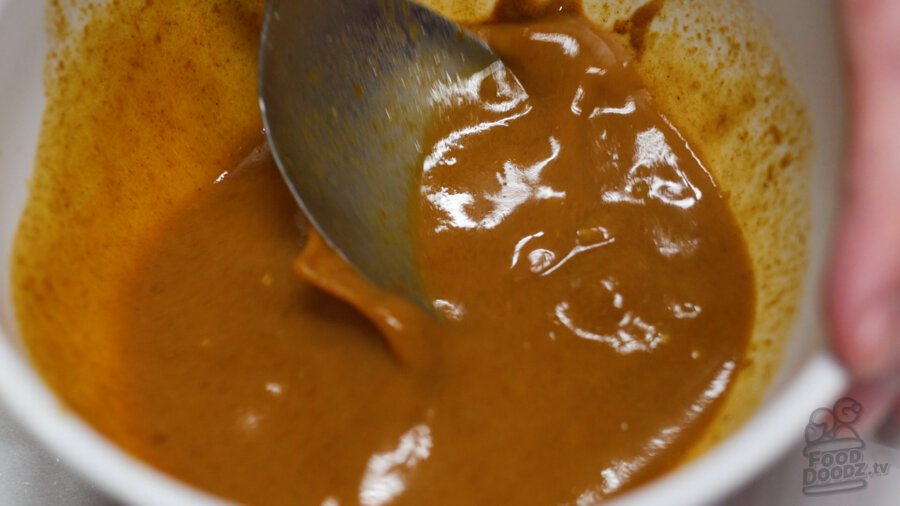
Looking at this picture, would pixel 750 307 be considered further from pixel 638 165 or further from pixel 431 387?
pixel 431 387

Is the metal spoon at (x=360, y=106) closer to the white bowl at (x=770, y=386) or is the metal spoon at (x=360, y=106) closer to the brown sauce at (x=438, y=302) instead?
the brown sauce at (x=438, y=302)

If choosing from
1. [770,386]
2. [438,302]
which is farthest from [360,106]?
[770,386]

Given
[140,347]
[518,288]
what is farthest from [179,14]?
[518,288]

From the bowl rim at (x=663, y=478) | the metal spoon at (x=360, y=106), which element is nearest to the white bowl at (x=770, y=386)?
the bowl rim at (x=663, y=478)

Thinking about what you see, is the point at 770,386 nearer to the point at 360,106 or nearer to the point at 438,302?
the point at 438,302

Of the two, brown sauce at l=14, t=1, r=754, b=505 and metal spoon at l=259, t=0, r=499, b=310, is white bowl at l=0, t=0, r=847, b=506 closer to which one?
brown sauce at l=14, t=1, r=754, b=505

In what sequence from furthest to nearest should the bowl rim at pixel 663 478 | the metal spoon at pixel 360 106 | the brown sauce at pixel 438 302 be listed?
the metal spoon at pixel 360 106, the brown sauce at pixel 438 302, the bowl rim at pixel 663 478
